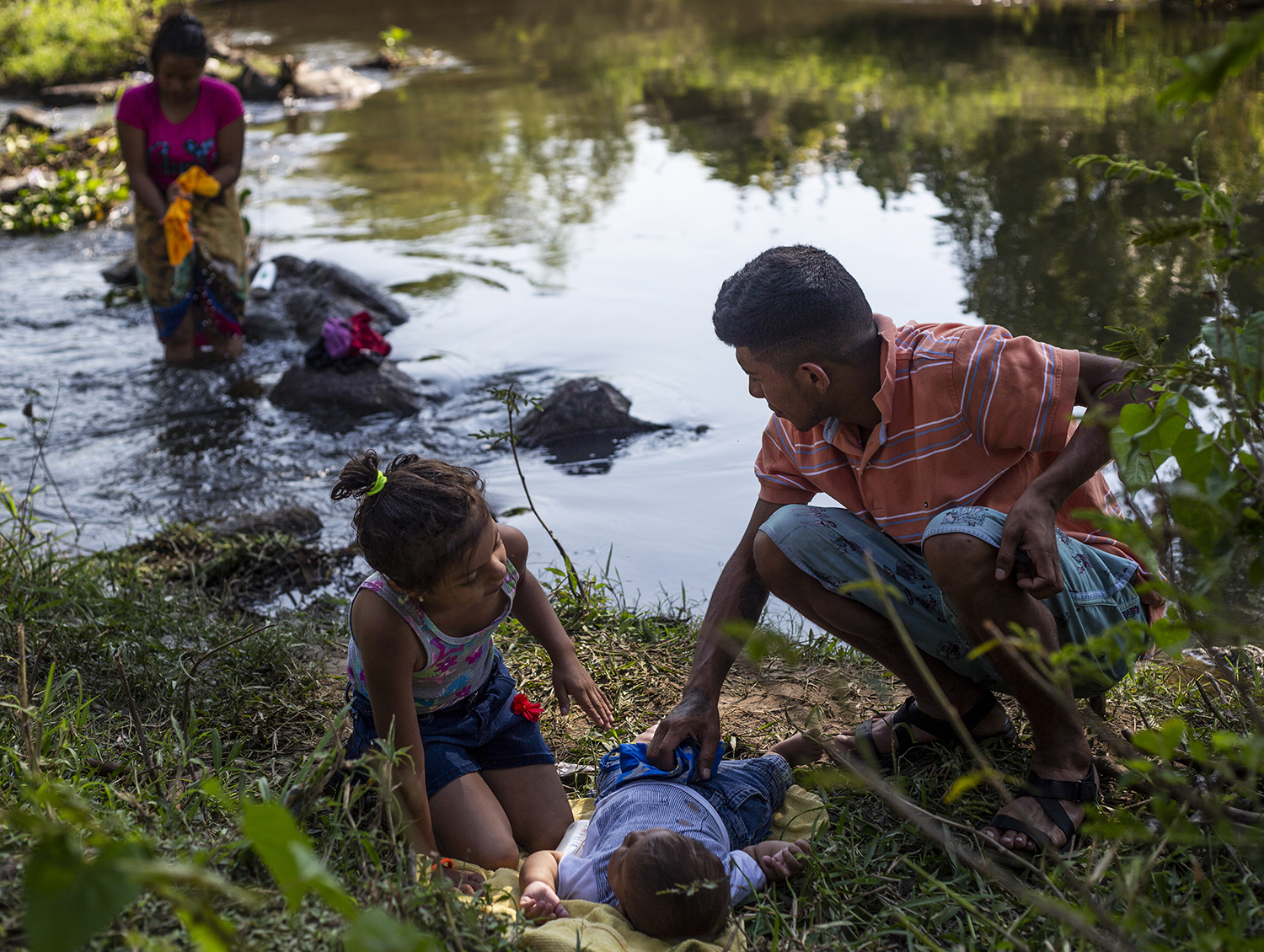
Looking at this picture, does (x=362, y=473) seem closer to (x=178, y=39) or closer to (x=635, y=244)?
(x=178, y=39)

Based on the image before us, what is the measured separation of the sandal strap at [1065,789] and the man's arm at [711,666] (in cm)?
64

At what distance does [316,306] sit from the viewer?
6172mm

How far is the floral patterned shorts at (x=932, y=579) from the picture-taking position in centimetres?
218

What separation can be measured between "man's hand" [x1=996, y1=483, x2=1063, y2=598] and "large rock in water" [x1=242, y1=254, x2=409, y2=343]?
455 centimetres

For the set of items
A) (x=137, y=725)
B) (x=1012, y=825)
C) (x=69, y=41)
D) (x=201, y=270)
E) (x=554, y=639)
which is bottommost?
(x=1012, y=825)

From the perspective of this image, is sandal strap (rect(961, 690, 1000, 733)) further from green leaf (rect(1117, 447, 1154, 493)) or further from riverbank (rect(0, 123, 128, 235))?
riverbank (rect(0, 123, 128, 235))

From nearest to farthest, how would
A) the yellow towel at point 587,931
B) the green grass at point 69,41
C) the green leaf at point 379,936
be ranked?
the green leaf at point 379,936, the yellow towel at point 587,931, the green grass at point 69,41

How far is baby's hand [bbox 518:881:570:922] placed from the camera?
1997 millimetres

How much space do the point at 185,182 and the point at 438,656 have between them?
3672mm

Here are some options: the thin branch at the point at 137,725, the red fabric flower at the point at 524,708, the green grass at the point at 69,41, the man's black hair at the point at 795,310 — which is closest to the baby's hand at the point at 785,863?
the red fabric flower at the point at 524,708

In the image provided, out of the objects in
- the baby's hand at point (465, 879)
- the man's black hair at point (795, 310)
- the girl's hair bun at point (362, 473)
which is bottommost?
the baby's hand at point (465, 879)

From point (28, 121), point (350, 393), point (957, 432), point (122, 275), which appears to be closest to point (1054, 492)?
point (957, 432)

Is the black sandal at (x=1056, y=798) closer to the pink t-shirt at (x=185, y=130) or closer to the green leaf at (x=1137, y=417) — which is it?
the green leaf at (x=1137, y=417)

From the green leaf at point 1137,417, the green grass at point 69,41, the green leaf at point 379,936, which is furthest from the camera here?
the green grass at point 69,41
